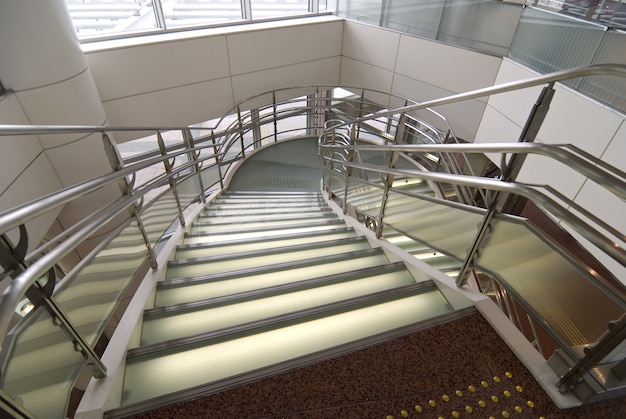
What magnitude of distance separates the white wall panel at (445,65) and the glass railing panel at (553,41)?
412mm

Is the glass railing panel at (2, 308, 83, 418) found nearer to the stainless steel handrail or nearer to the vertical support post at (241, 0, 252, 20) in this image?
the stainless steel handrail

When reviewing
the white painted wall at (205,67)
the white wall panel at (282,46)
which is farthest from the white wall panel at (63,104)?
the white wall panel at (282,46)

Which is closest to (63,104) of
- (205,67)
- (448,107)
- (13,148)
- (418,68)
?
(13,148)

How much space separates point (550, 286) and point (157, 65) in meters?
5.70

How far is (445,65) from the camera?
5.33 metres

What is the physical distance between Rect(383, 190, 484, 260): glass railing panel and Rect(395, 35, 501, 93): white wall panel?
3.75m

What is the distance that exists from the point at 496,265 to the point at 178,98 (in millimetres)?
5501

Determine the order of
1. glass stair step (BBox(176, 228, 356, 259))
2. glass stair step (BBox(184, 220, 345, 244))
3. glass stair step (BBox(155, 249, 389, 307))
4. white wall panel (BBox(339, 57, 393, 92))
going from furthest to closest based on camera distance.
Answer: white wall panel (BBox(339, 57, 393, 92)) → glass stair step (BBox(184, 220, 345, 244)) → glass stair step (BBox(176, 228, 356, 259)) → glass stair step (BBox(155, 249, 389, 307))

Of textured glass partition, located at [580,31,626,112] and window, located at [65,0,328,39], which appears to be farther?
window, located at [65,0,328,39]

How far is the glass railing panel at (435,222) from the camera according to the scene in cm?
171

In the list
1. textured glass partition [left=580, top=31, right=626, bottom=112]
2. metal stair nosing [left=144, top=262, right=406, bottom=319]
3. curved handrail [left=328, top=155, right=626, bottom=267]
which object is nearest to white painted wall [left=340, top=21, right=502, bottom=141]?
textured glass partition [left=580, top=31, right=626, bottom=112]

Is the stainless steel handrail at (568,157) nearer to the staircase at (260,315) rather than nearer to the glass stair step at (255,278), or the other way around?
the staircase at (260,315)

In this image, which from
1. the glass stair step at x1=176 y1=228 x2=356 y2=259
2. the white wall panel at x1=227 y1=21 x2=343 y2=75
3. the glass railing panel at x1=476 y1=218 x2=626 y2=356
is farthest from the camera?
the white wall panel at x1=227 y1=21 x2=343 y2=75

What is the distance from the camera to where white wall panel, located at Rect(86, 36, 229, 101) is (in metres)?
4.76
